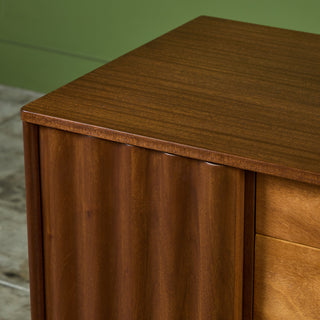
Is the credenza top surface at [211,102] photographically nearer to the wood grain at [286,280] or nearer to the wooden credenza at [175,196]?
the wooden credenza at [175,196]

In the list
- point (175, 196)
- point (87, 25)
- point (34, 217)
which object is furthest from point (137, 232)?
point (87, 25)

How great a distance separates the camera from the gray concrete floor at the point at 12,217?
2.15 m

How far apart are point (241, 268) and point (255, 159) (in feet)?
0.77

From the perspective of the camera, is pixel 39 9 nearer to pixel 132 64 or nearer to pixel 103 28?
pixel 103 28

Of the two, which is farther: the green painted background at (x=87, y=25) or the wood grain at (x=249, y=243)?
the green painted background at (x=87, y=25)

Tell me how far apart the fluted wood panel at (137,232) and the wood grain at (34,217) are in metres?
0.01

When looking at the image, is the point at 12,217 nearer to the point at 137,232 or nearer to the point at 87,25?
the point at 87,25

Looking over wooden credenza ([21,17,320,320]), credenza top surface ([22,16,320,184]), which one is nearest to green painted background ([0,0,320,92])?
credenza top surface ([22,16,320,184])

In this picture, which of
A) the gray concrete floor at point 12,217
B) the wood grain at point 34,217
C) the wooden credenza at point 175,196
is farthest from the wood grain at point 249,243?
the gray concrete floor at point 12,217

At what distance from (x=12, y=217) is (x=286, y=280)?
1545 millimetres

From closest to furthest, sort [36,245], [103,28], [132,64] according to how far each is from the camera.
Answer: [36,245] → [132,64] → [103,28]

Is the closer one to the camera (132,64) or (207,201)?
(207,201)

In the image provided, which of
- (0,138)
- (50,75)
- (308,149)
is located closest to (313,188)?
(308,149)

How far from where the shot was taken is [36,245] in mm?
1399
